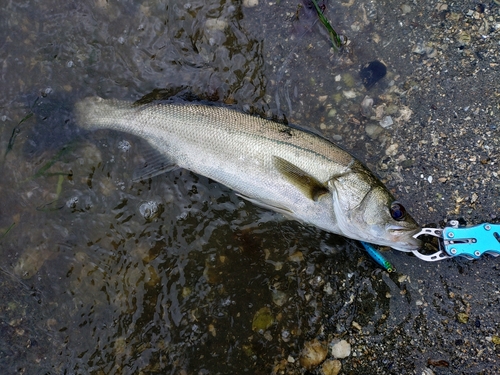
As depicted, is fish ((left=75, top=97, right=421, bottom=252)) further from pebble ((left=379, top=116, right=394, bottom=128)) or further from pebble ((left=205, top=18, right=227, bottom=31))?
pebble ((left=205, top=18, right=227, bottom=31))

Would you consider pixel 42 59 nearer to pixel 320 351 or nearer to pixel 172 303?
pixel 172 303

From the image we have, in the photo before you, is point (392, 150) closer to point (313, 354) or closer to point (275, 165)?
point (275, 165)

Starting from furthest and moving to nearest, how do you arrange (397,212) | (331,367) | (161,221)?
(161,221) → (331,367) → (397,212)

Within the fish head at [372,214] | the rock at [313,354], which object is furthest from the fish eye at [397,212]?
the rock at [313,354]

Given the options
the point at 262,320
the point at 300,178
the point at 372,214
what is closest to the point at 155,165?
the point at 300,178

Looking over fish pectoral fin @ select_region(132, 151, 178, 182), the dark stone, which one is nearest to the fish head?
the dark stone

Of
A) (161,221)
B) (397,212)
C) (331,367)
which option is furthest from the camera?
(161,221)

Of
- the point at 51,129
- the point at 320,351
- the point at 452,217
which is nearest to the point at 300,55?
the point at 452,217

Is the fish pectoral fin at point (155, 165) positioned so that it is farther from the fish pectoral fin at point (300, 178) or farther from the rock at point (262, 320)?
the rock at point (262, 320)
